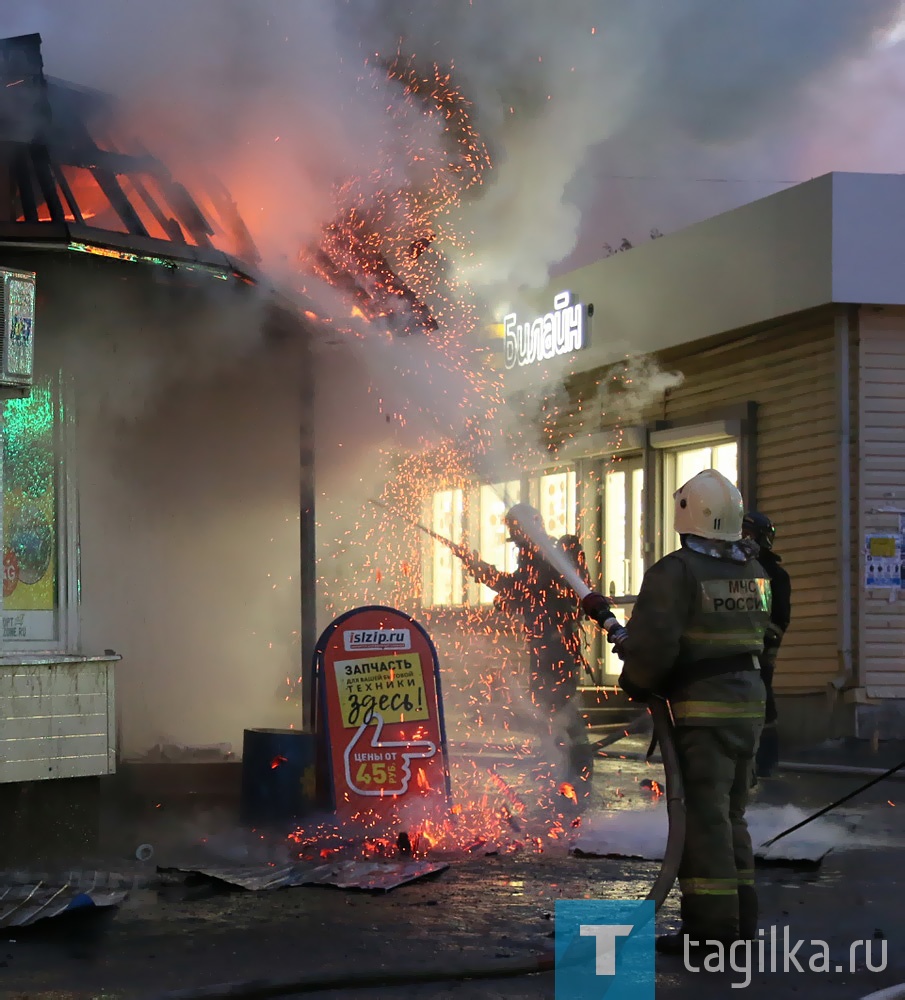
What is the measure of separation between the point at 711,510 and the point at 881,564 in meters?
8.26

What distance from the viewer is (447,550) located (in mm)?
20234

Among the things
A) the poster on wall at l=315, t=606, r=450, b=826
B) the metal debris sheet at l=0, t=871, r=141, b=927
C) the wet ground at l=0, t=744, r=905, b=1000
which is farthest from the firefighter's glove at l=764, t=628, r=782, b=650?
the metal debris sheet at l=0, t=871, r=141, b=927

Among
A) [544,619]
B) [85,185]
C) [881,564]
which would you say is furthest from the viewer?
[881,564]

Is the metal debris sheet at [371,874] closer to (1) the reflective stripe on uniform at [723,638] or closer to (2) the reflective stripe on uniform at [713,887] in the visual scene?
(2) the reflective stripe on uniform at [713,887]

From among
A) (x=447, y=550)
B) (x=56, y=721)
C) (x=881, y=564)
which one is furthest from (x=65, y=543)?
(x=447, y=550)

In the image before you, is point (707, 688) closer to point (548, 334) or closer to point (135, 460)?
point (135, 460)

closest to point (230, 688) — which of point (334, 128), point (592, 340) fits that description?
point (334, 128)

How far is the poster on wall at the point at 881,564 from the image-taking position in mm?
13602

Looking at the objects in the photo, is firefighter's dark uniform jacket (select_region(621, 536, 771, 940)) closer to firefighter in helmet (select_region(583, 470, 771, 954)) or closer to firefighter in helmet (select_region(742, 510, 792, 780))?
firefighter in helmet (select_region(583, 470, 771, 954))

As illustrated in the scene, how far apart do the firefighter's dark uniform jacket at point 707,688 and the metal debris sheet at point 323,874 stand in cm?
168

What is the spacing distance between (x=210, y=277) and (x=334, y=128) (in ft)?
4.96

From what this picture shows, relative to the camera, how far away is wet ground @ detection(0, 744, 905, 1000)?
4980 millimetres

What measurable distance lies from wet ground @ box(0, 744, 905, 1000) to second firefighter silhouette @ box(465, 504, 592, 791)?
282 centimetres

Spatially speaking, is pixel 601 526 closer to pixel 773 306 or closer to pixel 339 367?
pixel 773 306
